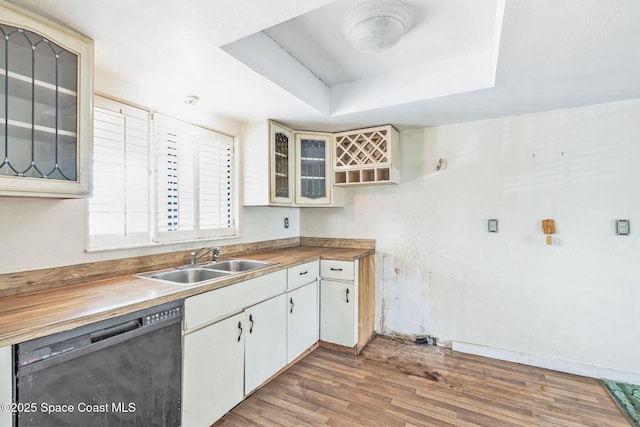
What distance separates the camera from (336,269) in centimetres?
271

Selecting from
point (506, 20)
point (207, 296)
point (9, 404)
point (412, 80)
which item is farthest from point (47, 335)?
point (412, 80)

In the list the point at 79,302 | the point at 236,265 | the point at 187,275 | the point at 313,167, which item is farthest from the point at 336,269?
the point at 79,302

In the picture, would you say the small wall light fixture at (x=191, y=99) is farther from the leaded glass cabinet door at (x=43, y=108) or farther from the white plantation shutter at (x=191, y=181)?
the leaded glass cabinet door at (x=43, y=108)

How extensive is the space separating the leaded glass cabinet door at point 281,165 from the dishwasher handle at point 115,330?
1554 mm

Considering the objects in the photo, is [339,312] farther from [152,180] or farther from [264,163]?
[152,180]

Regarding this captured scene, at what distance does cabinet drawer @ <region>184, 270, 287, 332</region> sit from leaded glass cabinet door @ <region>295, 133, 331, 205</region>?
3.40ft

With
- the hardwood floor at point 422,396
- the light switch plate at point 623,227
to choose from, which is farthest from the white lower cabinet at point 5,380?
the light switch plate at point 623,227

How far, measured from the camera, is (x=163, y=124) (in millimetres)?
2152

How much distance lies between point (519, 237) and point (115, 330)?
9.67ft

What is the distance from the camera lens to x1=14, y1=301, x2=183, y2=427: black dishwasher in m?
1.04

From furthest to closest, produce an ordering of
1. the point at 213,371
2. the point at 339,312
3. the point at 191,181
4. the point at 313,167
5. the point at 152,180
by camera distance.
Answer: the point at 313,167
the point at 339,312
the point at 191,181
the point at 152,180
the point at 213,371

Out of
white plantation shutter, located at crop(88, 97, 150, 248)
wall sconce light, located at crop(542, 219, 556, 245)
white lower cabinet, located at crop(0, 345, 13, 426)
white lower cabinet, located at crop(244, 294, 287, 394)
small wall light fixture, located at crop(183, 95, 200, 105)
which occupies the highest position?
small wall light fixture, located at crop(183, 95, 200, 105)

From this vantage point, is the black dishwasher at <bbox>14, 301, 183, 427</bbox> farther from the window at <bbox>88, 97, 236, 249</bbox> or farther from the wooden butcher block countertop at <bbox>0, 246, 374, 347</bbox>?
the window at <bbox>88, 97, 236, 249</bbox>

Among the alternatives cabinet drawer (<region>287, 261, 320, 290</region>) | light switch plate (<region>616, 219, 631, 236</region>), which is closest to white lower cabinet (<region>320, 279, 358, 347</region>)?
cabinet drawer (<region>287, 261, 320, 290</region>)
